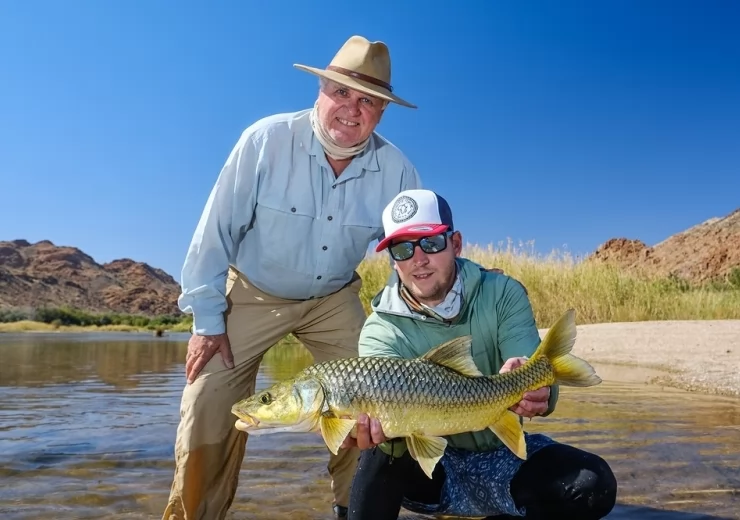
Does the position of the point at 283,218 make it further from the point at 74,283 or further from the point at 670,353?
the point at 74,283

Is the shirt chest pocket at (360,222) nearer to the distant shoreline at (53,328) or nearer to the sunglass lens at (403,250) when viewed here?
the sunglass lens at (403,250)

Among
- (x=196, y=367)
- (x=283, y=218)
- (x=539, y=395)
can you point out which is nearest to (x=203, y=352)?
(x=196, y=367)

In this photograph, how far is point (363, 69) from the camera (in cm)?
410

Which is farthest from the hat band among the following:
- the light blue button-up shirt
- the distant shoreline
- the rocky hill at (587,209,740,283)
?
the distant shoreline

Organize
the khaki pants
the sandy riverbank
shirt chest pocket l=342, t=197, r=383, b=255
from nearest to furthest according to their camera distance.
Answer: the khaki pants, shirt chest pocket l=342, t=197, r=383, b=255, the sandy riverbank

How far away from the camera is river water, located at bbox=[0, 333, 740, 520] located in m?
4.02

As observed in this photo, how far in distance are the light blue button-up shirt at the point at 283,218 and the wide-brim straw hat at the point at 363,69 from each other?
0.38 meters

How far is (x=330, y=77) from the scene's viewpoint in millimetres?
3986

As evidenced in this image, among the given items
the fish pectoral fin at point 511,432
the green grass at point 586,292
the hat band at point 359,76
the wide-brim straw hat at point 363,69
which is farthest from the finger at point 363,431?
the green grass at point 586,292

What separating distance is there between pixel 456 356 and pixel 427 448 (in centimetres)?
40

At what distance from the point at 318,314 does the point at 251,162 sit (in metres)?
1.10

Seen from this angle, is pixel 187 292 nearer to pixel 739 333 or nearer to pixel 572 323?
pixel 572 323

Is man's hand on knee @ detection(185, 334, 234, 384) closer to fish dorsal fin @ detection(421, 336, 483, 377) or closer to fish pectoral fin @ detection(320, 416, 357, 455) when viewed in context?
fish pectoral fin @ detection(320, 416, 357, 455)

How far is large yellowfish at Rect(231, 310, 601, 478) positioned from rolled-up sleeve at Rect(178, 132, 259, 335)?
128cm
